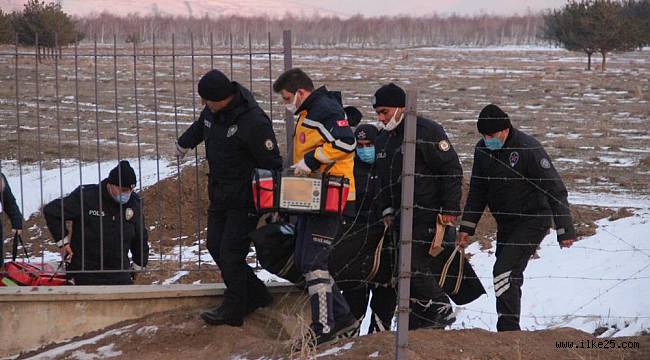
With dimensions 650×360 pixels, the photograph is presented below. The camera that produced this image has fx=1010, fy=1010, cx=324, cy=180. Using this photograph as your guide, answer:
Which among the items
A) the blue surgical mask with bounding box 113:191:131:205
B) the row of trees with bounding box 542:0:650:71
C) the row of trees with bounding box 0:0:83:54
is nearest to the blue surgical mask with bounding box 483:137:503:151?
the blue surgical mask with bounding box 113:191:131:205

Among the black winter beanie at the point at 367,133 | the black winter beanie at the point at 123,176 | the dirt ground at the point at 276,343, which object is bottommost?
the dirt ground at the point at 276,343

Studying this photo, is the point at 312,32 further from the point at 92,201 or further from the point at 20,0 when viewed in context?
the point at 92,201

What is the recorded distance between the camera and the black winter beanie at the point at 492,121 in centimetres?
687

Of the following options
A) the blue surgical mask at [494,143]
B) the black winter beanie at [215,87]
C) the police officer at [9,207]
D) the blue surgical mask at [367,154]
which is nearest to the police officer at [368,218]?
the blue surgical mask at [367,154]

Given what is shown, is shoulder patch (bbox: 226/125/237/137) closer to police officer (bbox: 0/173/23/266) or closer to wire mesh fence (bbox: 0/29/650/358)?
wire mesh fence (bbox: 0/29/650/358)

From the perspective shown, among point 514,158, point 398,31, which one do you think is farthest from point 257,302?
point 398,31

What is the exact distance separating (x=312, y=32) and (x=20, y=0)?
5445cm

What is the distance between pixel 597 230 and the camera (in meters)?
12.3

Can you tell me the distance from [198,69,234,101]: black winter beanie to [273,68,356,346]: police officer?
1.18 ft

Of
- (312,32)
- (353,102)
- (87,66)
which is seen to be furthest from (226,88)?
(312,32)

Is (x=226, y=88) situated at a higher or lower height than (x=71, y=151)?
higher

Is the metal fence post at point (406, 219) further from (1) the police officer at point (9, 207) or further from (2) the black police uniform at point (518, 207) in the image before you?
(1) the police officer at point (9, 207)

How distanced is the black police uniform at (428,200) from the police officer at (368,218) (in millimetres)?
279

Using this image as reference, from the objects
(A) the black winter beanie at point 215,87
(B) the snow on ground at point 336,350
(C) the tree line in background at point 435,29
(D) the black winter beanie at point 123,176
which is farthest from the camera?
(C) the tree line in background at point 435,29
